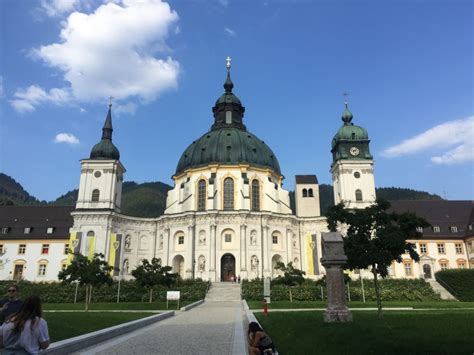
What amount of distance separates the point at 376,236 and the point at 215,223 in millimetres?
41562

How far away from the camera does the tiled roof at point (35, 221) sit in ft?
218

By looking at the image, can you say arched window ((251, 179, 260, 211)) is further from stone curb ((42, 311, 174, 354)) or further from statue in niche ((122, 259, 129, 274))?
stone curb ((42, 311, 174, 354))

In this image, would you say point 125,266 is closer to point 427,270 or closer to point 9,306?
point 427,270

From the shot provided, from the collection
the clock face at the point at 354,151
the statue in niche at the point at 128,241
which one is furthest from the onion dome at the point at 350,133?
the statue in niche at the point at 128,241

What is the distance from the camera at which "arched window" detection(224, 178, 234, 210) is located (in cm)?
6562

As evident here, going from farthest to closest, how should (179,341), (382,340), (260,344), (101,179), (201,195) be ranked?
(201,195), (101,179), (179,341), (382,340), (260,344)

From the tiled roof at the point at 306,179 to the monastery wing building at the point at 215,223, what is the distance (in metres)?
1.54

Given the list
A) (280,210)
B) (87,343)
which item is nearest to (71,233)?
(280,210)

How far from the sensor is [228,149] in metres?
69.7

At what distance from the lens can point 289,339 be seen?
12.2 metres

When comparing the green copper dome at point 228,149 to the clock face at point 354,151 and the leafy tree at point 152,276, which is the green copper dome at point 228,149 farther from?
the leafy tree at point 152,276

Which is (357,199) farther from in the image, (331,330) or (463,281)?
(331,330)

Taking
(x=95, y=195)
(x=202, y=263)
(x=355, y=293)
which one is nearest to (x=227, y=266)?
(x=202, y=263)

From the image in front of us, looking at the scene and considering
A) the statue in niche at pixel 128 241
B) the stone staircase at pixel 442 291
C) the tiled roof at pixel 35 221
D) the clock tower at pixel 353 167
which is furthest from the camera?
the clock tower at pixel 353 167
